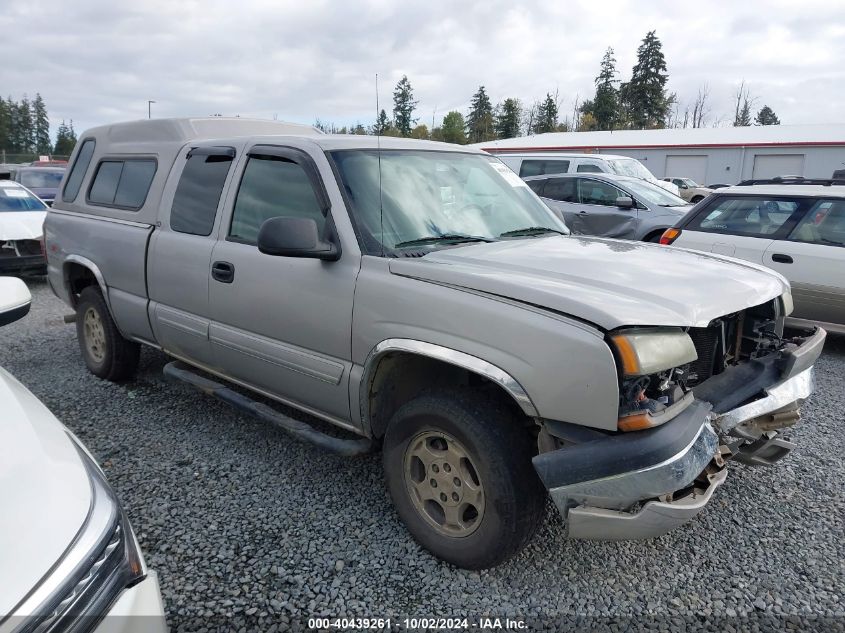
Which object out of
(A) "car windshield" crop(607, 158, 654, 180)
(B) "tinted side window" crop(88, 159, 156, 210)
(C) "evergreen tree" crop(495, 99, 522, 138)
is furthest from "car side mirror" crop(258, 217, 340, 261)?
(C) "evergreen tree" crop(495, 99, 522, 138)

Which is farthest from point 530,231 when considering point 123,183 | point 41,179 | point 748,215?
point 41,179

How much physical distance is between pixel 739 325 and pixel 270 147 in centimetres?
274

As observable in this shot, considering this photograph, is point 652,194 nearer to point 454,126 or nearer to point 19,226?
point 19,226

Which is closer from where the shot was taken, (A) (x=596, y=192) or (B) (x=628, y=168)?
(A) (x=596, y=192)

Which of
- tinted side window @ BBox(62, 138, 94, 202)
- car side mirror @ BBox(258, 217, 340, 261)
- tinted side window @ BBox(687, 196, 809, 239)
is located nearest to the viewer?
car side mirror @ BBox(258, 217, 340, 261)

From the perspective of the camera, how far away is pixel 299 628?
2.44 m

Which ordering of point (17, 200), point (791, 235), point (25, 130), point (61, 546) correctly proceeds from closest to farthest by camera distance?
point (61, 546) < point (791, 235) < point (17, 200) < point (25, 130)

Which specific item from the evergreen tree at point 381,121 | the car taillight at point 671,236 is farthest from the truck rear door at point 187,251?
the car taillight at point 671,236

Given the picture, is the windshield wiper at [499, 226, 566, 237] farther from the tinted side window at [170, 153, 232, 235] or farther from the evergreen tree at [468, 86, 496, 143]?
the evergreen tree at [468, 86, 496, 143]

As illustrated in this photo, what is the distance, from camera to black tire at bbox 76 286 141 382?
4.81m

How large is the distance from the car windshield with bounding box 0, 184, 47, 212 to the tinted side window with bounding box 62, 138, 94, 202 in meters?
5.44

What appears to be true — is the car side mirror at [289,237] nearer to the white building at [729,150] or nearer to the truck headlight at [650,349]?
the truck headlight at [650,349]

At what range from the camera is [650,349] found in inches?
87.4

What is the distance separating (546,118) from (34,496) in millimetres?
76765
